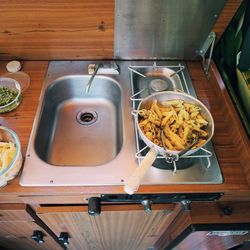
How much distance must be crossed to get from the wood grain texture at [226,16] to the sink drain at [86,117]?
59 centimetres

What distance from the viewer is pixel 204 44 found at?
0.96 meters

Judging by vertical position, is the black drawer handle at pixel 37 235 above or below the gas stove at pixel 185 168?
below

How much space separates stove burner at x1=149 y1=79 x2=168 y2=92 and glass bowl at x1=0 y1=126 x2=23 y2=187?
0.53 meters

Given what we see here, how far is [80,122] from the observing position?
3.36ft

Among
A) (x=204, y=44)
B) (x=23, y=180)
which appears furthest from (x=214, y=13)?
(x=23, y=180)

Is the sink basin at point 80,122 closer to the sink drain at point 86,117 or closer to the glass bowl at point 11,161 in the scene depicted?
the sink drain at point 86,117

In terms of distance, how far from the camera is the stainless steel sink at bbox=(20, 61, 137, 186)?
750 mm

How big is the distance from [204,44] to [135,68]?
290 millimetres

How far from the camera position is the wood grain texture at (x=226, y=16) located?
813 millimetres

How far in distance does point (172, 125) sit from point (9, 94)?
23.3 inches

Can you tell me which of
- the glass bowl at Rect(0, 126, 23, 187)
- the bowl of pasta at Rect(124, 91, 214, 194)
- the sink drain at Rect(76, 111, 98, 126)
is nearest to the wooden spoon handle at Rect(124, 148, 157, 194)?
the bowl of pasta at Rect(124, 91, 214, 194)

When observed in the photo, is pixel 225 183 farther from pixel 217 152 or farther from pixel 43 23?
pixel 43 23

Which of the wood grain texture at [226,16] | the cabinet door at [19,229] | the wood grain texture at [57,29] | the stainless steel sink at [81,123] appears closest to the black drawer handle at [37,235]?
the cabinet door at [19,229]

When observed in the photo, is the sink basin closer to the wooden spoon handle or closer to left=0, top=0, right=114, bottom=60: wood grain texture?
left=0, top=0, right=114, bottom=60: wood grain texture
